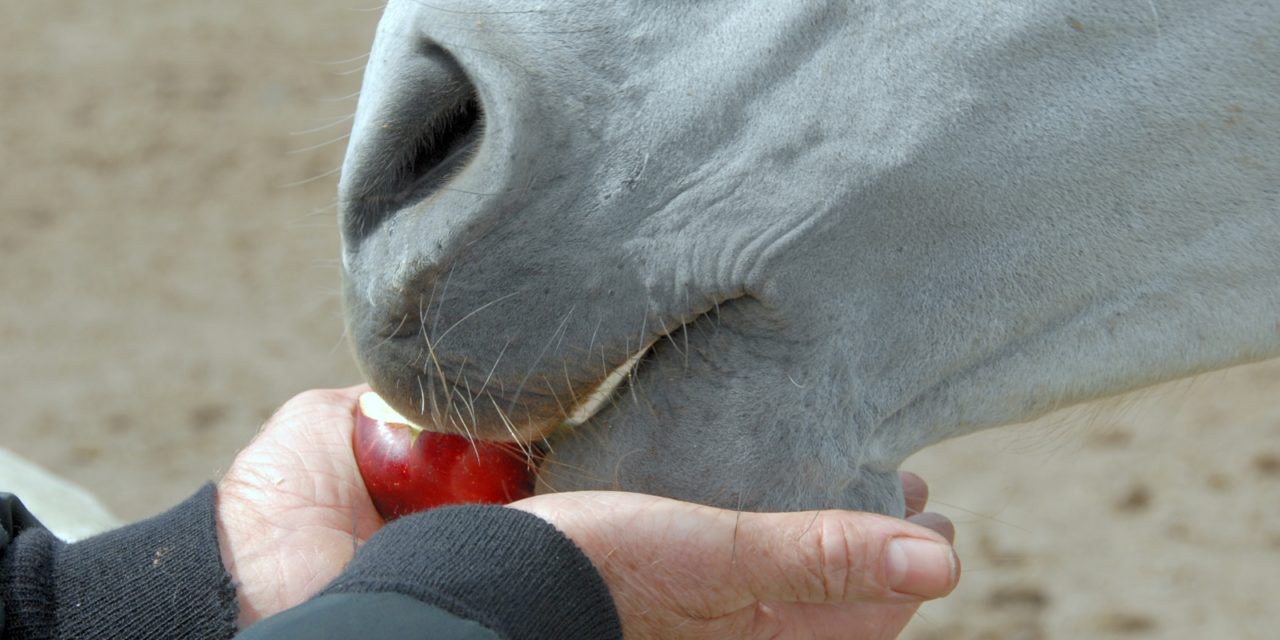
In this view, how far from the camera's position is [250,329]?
4367mm

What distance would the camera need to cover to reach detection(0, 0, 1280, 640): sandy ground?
3102 mm

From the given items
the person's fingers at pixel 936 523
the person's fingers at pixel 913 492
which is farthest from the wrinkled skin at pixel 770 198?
the person's fingers at pixel 913 492

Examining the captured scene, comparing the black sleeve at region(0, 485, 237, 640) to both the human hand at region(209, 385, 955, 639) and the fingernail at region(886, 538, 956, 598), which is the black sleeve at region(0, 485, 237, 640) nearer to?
the human hand at region(209, 385, 955, 639)

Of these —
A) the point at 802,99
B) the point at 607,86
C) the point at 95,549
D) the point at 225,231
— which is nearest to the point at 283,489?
the point at 95,549

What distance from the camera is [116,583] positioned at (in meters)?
1.37

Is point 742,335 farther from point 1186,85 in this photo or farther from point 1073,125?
point 1186,85

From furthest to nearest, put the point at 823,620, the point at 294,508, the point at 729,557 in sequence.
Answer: the point at 294,508 → the point at 823,620 → the point at 729,557

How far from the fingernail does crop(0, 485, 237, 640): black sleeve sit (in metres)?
0.70

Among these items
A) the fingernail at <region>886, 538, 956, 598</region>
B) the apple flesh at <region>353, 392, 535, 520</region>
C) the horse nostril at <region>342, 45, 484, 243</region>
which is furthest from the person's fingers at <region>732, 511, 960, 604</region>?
the horse nostril at <region>342, 45, 484, 243</region>

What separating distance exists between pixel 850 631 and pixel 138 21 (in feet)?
19.0

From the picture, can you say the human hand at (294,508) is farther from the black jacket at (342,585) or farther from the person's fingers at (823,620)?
the person's fingers at (823,620)

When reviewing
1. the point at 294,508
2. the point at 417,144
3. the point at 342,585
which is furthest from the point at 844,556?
the point at 294,508

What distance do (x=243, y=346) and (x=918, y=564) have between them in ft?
11.4

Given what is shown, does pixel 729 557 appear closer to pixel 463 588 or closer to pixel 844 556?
pixel 844 556
